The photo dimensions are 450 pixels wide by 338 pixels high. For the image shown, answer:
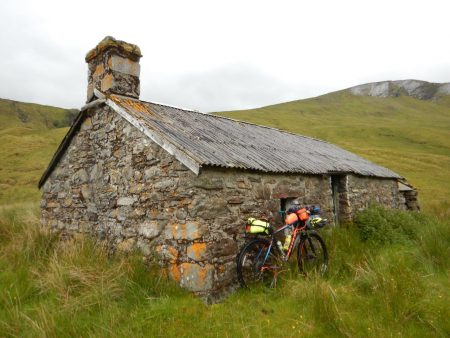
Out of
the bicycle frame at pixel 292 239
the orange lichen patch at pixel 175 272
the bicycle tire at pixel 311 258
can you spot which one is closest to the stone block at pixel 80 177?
the orange lichen patch at pixel 175 272

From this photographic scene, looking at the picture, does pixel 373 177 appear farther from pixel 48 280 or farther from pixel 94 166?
pixel 48 280

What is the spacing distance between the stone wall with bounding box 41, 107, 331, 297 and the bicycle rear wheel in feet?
0.75

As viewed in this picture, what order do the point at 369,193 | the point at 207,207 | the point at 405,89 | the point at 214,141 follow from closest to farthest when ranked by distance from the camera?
the point at 207,207
the point at 214,141
the point at 369,193
the point at 405,89

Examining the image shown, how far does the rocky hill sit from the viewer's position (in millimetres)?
127500

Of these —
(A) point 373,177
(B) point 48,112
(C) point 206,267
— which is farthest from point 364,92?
(C) point 206,267

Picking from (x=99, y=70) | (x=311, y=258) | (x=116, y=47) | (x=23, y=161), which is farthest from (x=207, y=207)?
(x=23, y=161)

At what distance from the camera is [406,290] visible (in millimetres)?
4430

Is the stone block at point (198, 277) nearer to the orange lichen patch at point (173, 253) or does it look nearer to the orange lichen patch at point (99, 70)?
the orange lichen patch at point (173, 253)

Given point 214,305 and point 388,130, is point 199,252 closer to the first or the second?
point 214,305

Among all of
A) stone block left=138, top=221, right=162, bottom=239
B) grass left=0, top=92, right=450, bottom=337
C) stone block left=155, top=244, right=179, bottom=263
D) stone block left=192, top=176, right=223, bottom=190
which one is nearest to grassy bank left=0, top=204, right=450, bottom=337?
grass left=0, top=92, right=450, bottom=337

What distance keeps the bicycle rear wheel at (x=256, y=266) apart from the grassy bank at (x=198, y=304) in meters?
0.22

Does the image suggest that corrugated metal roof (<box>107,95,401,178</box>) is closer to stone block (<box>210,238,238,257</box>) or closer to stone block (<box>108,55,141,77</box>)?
stone block (<box>108,55,141,77</box>)

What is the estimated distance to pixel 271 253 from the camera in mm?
5867

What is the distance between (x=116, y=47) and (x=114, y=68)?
425 mm
